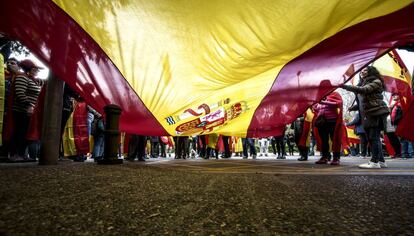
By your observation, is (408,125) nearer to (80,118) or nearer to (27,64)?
(80,118)

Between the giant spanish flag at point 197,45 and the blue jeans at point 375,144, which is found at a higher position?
the giant spanish flag at point 197,45

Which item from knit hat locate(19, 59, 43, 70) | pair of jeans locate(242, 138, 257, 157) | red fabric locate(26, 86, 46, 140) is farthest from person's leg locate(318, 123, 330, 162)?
knit hat locate(19, 59, 43, 70)

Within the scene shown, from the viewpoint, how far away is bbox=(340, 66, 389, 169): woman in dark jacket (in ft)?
12.6

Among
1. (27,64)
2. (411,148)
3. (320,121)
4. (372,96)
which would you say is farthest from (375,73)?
(27,64)

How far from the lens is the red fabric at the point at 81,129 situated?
496cm

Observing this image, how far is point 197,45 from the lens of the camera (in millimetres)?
2643

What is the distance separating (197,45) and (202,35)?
180 mm

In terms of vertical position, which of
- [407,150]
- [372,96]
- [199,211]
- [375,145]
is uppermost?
[372,96]

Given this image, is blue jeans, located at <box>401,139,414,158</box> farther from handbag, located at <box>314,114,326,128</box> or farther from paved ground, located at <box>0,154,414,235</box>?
paved ground, located at <box>0,154,414,235</box>

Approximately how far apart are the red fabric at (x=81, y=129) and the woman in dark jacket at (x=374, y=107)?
5.30 meters

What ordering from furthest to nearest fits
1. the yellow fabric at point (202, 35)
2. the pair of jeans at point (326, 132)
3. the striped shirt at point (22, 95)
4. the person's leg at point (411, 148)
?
the person's leg at point (411, 148), the pair of jeans at point (326, 132), the striped shirt at point (22, 95), the yellow fabric at point (202, 35)

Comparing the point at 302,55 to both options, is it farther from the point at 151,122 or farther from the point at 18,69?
the point at 18,69

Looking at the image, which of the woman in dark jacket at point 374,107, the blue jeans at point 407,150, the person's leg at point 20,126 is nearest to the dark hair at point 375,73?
the woman in dark jacket at point 374,107

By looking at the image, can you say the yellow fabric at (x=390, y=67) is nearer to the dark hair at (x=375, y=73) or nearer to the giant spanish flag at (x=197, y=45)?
the dark hair at (x=375, y=73)
